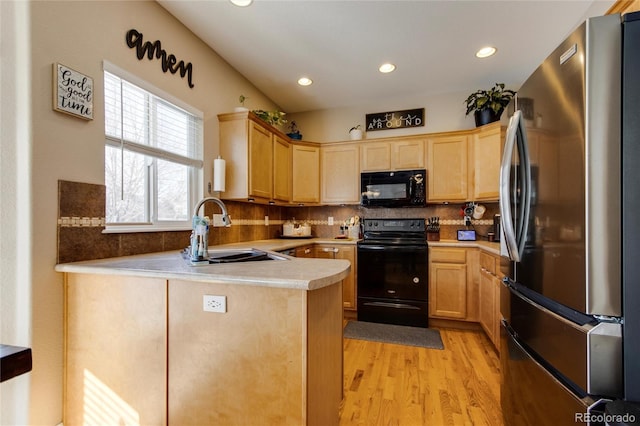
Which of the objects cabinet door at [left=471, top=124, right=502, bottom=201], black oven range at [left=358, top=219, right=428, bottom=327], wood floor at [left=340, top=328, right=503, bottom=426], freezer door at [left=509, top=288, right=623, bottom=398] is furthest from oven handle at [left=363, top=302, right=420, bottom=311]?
freezer door at [left=509, top=288, right=623, bottom=398]

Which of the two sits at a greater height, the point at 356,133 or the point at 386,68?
the point at 386,68

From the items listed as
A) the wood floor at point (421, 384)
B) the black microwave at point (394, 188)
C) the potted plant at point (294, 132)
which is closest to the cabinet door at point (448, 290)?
the wood floor at point (421, 384)

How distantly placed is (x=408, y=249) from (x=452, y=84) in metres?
2.04

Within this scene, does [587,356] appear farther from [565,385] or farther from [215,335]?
[215,335]

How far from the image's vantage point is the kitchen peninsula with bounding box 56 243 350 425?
1.07m

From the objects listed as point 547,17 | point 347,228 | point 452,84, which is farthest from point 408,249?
point 547,17

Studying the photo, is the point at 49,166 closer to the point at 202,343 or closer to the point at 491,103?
the point at 202,343

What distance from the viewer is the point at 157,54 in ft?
6.62

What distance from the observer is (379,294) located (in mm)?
3158

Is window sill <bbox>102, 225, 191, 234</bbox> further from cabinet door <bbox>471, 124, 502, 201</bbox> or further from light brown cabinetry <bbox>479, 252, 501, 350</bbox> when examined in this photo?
cabinet door <bbox>471, 124, 502, 201</bbox>

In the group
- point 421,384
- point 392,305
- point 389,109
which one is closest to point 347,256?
point 392,305

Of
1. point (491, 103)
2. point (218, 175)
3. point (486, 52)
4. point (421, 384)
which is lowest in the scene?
point (421, 384)

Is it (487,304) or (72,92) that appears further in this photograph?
(487,304)

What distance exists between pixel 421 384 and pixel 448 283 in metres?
1.32
